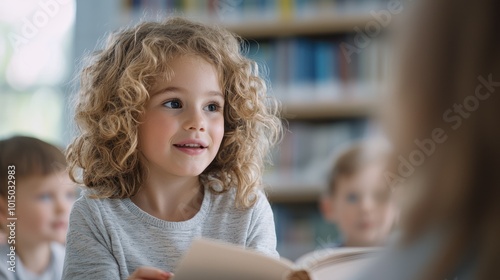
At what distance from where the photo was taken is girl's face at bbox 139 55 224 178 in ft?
3.84

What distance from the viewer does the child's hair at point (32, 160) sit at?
1.61 meters

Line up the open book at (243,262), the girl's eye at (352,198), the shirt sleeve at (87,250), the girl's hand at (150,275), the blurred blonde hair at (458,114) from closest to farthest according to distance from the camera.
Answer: the blurred blonde hair at (458,114), the open book at (243,262), the girl's hand at (150,275), the shirt sleeve at (87,250), the girl's eye at (352,198)

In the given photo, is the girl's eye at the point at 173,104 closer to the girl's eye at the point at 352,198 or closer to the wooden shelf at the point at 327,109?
the girl's eye at the point at 352,198

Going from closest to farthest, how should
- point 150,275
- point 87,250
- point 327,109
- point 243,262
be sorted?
point 243,262
point 150,275
point 87,250
point 327,109

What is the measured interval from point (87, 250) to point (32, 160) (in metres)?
0.55

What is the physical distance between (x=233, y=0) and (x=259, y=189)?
7.62 ft

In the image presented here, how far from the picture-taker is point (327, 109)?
346 centimetres

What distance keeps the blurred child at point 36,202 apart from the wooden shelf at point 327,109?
6.13ft

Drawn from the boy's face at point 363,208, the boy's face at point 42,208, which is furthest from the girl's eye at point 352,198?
the boy's face at point 42,208

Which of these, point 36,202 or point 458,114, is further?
point 36,202

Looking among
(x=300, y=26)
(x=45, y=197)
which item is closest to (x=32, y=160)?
(x=45, y=197)

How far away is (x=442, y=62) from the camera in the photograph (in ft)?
1.84

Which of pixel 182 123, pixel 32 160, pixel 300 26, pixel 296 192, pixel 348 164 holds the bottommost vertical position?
pixel 296 192

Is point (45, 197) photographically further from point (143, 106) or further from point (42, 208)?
point (143, 106)
